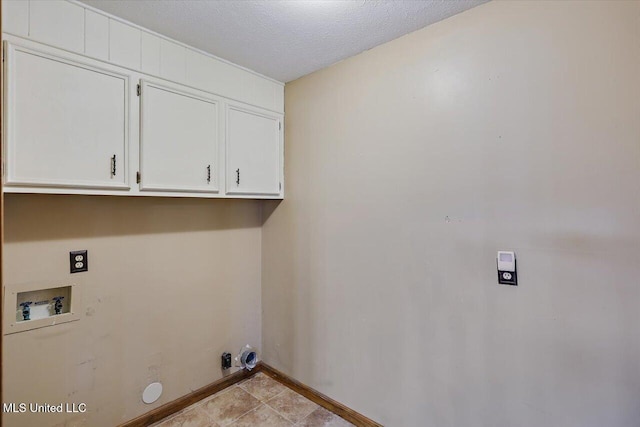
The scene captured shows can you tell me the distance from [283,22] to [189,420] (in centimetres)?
242

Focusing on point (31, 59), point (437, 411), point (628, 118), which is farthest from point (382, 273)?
point (31, 59)

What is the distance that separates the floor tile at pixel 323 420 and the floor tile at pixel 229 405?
380 mm

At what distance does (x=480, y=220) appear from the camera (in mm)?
1713

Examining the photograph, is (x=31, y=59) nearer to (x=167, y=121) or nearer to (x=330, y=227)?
(x=167, y=121)

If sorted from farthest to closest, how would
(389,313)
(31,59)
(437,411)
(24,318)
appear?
1. (389,313)
2. (437,411)
3. (24,318)
4. (31,59)

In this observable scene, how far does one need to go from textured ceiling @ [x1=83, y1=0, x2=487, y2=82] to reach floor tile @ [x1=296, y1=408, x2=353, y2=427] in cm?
231

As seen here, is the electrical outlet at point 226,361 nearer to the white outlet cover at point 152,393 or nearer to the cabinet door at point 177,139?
the white outlet cover at point 152,393

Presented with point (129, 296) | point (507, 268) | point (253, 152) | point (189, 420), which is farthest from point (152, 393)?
point (507, 268)

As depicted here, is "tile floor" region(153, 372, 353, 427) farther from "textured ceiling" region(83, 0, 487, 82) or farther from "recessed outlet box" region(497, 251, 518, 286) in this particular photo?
"textured ceiling" region(83, 0, 487, 82)

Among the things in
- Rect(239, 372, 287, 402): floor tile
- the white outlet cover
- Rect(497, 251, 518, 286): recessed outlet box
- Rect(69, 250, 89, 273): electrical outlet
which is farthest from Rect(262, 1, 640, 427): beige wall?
Rect(69, 250, 89, 273): electrical outlet

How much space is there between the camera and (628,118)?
53.9 inches

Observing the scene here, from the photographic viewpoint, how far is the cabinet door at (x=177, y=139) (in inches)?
73.8

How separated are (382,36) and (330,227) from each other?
1200 mm

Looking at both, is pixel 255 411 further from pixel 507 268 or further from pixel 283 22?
pixel 283 22
